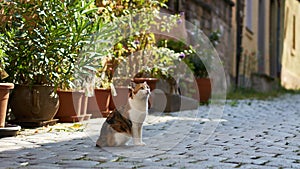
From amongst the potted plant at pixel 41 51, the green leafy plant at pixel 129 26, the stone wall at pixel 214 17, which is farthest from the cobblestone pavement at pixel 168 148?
the stone wall at pixel 214 17

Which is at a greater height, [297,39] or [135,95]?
[297,39]

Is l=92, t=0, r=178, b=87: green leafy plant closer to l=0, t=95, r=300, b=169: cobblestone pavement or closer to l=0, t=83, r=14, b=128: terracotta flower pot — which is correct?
l=0, t=95, r=300, b=169: cobblestone pavement

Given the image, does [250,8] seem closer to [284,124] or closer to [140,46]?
[140,46]

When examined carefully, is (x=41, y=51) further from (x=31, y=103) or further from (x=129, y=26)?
(x=129, y=26)

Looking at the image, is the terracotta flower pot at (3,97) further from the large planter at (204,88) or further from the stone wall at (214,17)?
the stone wall at (214,17)

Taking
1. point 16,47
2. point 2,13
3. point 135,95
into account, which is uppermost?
point 2,13

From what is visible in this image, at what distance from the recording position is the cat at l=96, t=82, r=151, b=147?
12.2ft

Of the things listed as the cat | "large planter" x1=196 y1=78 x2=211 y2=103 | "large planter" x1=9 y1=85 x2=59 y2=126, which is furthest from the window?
the cat

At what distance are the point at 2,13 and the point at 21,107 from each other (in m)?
0.89

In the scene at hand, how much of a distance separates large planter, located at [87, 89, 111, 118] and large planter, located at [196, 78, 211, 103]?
2526 mm

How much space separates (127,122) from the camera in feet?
12.2

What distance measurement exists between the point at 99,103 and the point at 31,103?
114 cm

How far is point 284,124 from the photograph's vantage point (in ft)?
18.2

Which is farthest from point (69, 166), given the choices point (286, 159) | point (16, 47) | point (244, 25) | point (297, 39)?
point (297, 39)
